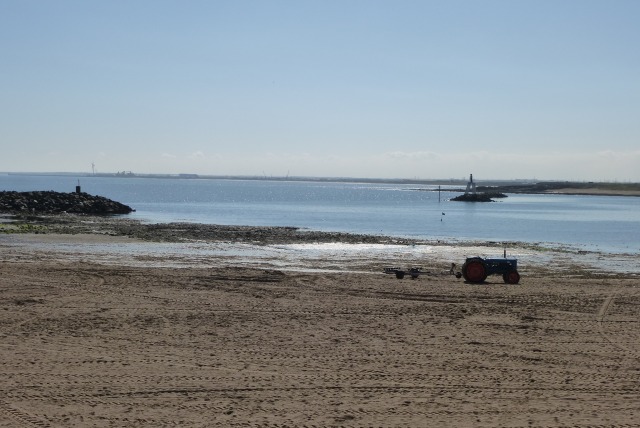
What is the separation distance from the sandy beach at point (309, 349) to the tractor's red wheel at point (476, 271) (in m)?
0.82

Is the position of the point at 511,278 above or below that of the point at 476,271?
below

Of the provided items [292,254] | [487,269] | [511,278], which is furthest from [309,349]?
[292,254]

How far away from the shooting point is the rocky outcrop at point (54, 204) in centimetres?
→ 6662

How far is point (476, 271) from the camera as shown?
23.9m

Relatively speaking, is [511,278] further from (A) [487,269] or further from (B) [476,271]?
(B) [476,271]

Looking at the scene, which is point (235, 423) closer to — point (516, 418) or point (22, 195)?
point (516, 418)

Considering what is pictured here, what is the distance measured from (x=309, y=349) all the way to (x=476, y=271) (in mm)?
12191

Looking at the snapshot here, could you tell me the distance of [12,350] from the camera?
12.4 m

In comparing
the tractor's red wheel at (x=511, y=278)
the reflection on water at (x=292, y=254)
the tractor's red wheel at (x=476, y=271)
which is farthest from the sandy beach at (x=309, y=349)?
the reflection on water at (x=292, y=254)

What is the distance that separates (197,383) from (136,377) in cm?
102

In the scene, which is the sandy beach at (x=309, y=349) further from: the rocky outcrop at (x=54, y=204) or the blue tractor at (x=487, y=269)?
the rocky outcrop at (x=54, y=204)

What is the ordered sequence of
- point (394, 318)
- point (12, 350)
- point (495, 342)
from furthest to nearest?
point (394, 318), point (495, 342), point (12, 350)

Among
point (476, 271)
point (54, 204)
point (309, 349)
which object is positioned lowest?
point (309, 349)

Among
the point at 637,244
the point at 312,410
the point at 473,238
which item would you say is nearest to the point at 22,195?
the point at 473,238
